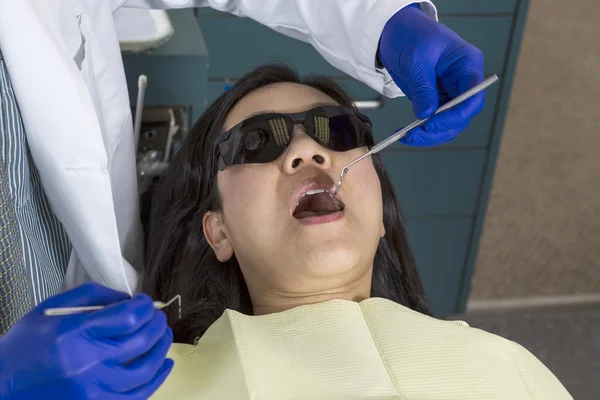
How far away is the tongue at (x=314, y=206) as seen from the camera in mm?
1506

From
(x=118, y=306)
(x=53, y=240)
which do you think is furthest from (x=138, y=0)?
(x=118, y=306)

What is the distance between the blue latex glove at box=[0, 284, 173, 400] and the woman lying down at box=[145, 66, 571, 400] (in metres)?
0.23

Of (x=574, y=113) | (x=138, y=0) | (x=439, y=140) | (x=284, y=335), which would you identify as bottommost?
(x=574, y=113)

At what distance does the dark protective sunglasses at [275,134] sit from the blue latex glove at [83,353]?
0.49m

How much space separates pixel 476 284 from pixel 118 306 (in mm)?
1986

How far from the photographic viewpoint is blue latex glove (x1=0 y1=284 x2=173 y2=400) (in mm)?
937

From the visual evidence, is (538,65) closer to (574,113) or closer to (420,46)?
(574,113)

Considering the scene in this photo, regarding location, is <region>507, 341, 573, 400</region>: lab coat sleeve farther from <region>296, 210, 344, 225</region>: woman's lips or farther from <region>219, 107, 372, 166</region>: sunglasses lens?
<region>219, 107, 372, 166</region>: sunglasses lens

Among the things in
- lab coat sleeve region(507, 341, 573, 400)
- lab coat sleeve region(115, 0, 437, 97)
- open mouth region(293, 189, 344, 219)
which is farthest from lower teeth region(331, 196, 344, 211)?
lab coat sleeve region(507, 341, 573, 400)

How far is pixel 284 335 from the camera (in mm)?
1281

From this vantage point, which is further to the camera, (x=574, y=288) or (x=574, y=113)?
(x=574, y=113)

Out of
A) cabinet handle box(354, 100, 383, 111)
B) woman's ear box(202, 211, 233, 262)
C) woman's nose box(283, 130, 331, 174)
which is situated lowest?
cabinet handle box(354, 100, 383, 111)

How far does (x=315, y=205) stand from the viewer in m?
1.53

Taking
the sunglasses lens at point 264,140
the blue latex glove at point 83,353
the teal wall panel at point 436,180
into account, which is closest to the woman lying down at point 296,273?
the sunglasses lens at point 264,140
